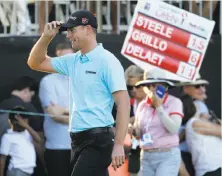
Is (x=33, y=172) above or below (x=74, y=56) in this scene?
below

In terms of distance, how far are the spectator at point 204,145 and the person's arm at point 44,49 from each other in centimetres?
342

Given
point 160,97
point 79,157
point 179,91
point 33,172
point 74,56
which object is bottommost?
point 33,172

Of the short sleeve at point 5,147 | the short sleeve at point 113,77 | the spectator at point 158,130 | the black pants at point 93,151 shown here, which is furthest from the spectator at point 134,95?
the short sleeve at point 113,77

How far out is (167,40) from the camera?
10484 mm

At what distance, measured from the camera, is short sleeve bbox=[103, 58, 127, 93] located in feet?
20.6

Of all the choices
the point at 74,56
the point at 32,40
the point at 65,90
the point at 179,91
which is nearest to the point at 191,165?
the point at 179,91

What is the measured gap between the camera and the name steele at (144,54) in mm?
10391

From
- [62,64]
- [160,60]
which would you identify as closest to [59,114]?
[160,60]

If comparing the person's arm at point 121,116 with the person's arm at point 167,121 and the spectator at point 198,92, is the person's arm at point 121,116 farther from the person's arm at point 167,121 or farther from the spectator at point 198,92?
the spectator at point 198,92

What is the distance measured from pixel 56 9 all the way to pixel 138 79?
1927 mm

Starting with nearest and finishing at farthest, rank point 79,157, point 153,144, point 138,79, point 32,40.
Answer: point 79,157 → point 153,144 → point 138,79 → point 32,40

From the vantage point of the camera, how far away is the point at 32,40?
10297 millimetres

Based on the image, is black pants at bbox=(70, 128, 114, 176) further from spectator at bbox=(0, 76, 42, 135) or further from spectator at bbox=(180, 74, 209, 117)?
spectator at bbox=(180, 74, 209, 117)

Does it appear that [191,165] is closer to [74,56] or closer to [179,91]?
[179,91]
